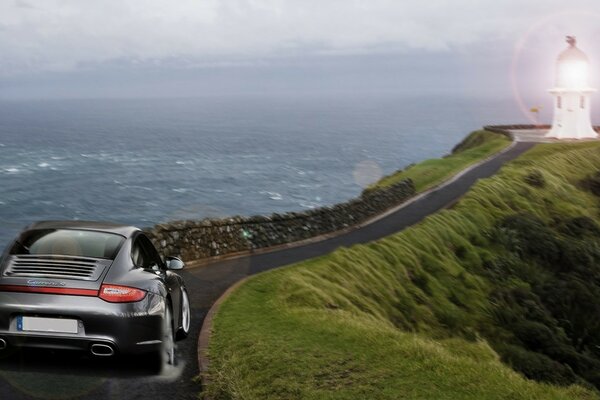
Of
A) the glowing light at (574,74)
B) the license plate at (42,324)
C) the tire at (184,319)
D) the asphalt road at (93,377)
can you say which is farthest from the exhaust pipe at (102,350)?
the glowing light at (574,74)

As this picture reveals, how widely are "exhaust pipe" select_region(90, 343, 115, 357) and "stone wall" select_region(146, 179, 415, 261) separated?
10.7m

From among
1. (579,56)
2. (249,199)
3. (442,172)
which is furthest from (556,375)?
(249,199)

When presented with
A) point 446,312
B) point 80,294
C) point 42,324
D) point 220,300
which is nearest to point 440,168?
point 446,312

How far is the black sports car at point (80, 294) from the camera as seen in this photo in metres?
8.22

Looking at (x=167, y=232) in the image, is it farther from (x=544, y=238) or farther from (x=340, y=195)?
(x=340, y=195)

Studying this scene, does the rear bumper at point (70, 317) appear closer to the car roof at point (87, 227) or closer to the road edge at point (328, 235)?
the car roof at point (87, 227)

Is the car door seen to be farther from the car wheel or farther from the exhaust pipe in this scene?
the exhaust pipe

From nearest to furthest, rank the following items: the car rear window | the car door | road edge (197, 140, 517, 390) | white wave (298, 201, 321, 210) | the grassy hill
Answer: the car rear window, the grassy hill, the car door, road edge (197, 140, 517, 390), white wave (298, 201, 321, 210)

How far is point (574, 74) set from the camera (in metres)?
69.4

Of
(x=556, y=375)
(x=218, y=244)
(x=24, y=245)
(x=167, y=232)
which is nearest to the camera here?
(x=24, y=245)

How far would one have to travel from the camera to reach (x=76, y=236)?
9273 millimetres

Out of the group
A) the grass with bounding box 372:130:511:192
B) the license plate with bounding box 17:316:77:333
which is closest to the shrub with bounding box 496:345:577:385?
the license plate with bounding box 17:316:77:333

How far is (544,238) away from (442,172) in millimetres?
14084

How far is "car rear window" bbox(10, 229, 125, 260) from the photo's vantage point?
889 centimetres
